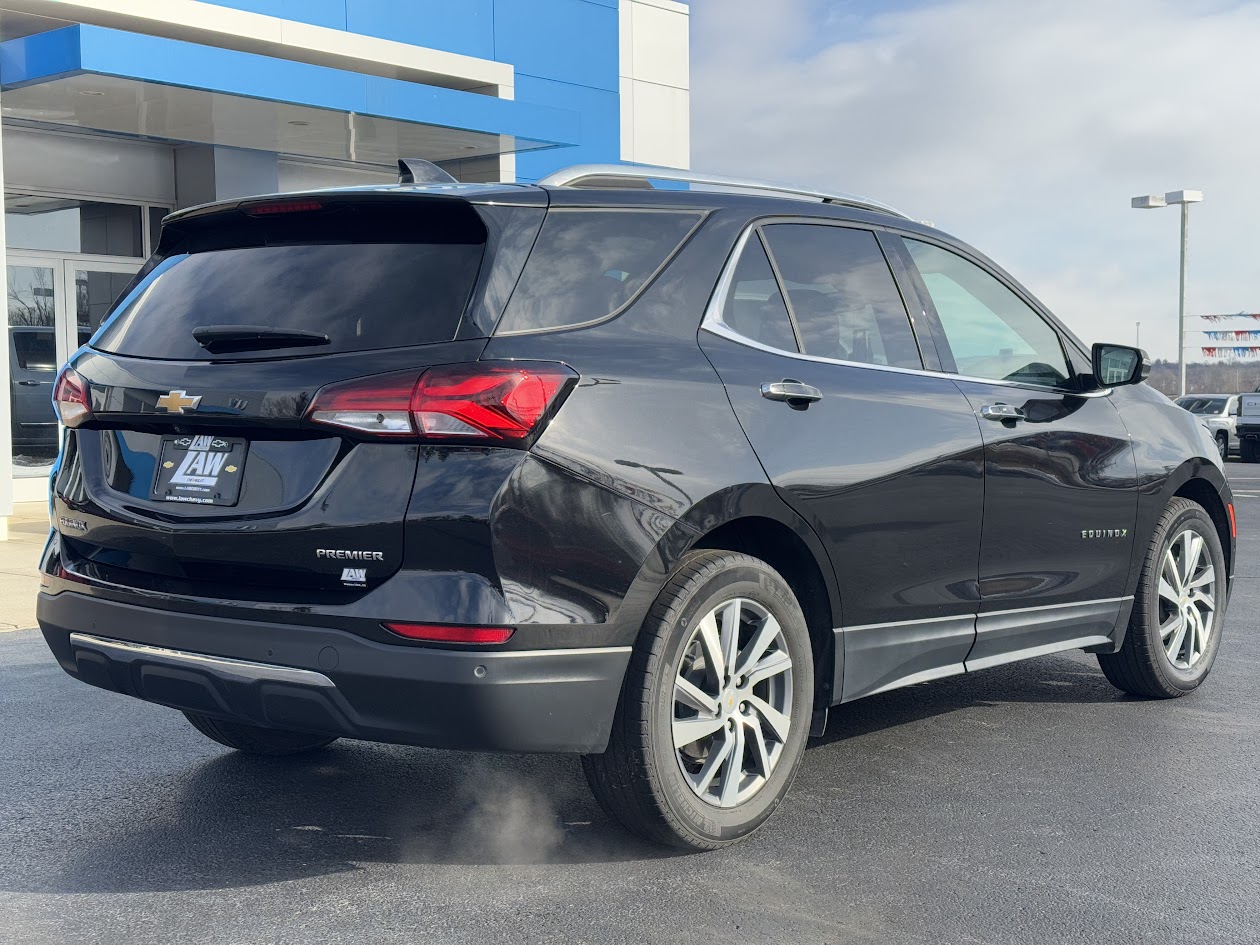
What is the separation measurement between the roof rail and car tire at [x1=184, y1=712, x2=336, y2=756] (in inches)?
80.6

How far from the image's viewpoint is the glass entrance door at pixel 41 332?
52.9 ft

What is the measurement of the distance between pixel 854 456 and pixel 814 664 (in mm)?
642

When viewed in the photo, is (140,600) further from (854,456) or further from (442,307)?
(854,456)

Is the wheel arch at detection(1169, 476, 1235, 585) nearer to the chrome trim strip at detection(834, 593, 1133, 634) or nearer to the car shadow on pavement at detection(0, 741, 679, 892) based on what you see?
the chrome trim strip at detection(834, 593, 1133, 634)

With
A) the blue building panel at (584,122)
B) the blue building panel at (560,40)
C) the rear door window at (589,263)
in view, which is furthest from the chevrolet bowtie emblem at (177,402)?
the blue building panel at (560,40)

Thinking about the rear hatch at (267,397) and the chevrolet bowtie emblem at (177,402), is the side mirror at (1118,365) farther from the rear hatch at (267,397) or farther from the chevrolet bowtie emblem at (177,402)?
the chevrolet bowtie emblem at (177,402)

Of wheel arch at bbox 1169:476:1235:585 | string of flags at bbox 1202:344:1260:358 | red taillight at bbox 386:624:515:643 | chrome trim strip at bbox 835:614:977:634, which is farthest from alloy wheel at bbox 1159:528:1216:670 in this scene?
string of flags at bbox 1202:344:1260:358

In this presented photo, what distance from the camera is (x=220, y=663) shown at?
12.0ft

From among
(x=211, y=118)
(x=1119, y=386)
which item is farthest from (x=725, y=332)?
(x=211, y=118)

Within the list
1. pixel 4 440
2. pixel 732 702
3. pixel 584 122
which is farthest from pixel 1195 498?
pixel 584 122

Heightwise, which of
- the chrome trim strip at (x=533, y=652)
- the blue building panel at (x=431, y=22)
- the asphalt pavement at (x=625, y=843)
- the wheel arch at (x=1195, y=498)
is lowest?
the asphalt pavement at (x=625, y=843)

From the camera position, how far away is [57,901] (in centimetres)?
371

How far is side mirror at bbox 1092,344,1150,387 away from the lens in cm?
558

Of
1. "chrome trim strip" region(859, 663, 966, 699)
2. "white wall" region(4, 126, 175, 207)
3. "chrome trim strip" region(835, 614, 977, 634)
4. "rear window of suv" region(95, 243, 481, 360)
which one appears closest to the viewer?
"rear window of suv" region(95, 243, 481, 360)
